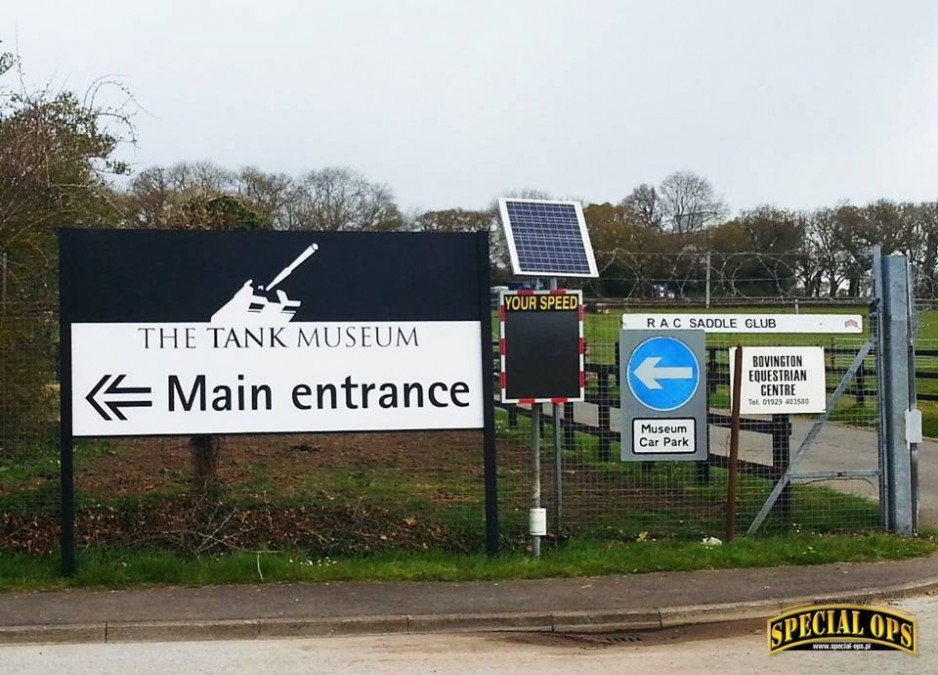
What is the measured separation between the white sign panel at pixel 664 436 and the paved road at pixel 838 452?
1.17 metres

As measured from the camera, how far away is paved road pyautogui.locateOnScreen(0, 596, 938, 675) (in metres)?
6.33

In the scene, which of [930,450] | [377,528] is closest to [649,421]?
[377,528]

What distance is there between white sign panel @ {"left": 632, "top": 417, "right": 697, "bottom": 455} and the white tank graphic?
3327 mm

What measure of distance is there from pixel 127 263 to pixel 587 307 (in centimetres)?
409

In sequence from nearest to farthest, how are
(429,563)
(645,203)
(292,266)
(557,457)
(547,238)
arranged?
(429,563) → (292,266) → (547,238) → (557,457) → (645,203)

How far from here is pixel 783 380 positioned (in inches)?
387

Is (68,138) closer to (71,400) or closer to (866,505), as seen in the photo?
(71,400)

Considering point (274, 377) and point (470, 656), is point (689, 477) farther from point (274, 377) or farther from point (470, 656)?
point (470, 656)

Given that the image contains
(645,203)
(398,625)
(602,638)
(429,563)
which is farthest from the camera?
(645,203)

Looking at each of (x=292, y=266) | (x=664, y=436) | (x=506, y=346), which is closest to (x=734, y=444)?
(x=664, y=436)

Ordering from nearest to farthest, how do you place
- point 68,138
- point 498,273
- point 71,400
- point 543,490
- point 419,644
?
point 419,644 < point 71,400 < point 543,490 < point 68,138 < point 498,273

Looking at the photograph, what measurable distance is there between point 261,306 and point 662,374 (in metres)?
3.71

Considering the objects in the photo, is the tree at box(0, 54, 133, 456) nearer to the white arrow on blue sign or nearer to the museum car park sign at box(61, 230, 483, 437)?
the museum car park sign at box(61, 230, 483, 437)

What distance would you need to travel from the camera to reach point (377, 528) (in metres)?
9.58
